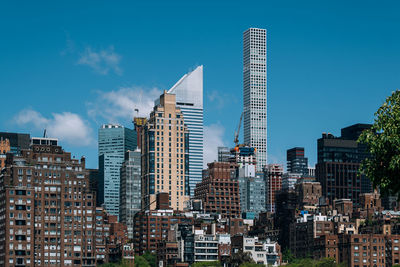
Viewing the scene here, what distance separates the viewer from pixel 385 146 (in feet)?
200

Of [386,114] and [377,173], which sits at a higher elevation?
[386,114]

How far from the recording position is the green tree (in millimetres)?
60531

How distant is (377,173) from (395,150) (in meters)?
2.28

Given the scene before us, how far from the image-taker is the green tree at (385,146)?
6053 centimetres

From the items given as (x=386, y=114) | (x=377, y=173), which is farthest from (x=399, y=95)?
(x=377, y=173)

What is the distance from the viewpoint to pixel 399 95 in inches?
2447

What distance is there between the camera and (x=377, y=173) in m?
62.1

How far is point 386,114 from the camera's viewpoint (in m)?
61.9

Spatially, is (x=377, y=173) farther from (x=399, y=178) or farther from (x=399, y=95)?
(x=399, y=95)

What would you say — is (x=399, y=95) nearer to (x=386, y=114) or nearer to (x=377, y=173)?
(x=386, y=114)

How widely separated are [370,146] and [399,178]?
2913mm

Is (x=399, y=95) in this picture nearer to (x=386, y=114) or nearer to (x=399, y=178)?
(x=386, y=114)

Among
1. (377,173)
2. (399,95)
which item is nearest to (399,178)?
(377,173)

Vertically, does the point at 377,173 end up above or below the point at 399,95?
below
